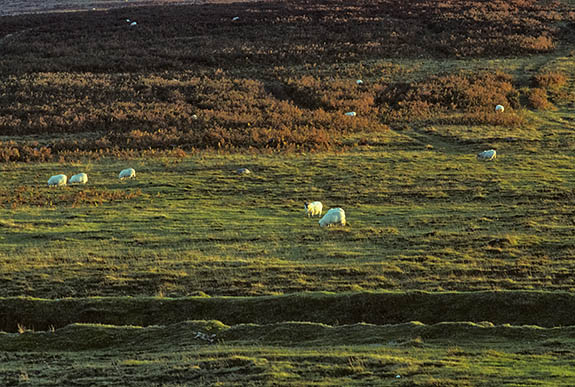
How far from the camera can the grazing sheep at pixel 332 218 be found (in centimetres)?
2623

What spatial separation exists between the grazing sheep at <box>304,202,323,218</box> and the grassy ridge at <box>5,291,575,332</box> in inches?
350

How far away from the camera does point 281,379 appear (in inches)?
509

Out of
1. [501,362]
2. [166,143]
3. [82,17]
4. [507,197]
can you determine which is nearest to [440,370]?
[501,362]

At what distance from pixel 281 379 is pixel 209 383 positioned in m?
1.44

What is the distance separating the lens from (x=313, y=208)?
27.7m

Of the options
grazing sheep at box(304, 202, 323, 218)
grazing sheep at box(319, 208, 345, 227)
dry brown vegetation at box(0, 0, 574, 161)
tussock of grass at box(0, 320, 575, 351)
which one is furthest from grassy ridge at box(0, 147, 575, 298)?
dry brown vegetation at box(0, 0, 574, 161)

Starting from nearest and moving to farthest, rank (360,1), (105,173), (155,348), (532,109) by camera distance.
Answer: (155,348) < (105,173) < (532,109) < (360,1)

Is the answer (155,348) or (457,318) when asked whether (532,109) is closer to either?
(457,318)

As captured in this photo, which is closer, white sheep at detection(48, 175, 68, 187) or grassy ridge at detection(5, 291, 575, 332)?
grassy ridge at detection(5, 291, 575, 332)

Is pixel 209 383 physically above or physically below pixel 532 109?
above

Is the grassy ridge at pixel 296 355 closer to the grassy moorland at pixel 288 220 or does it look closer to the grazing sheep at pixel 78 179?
the grassy moorland at pixel 288 220

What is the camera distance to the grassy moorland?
14945mm

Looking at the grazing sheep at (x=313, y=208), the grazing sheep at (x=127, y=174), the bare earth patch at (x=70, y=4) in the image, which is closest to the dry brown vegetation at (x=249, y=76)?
the grazing sheep at (x=127, y=174)

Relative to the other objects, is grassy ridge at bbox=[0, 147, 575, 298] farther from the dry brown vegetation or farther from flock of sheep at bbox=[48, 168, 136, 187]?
the dry brown vegetation
